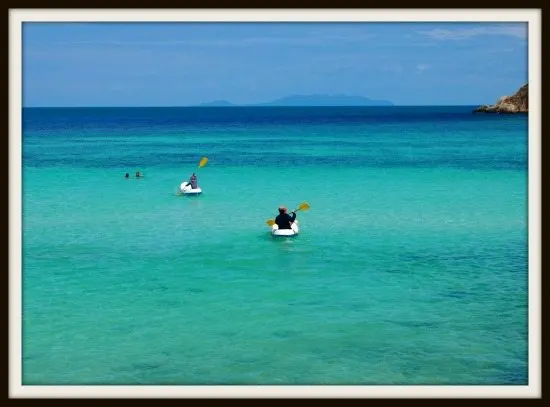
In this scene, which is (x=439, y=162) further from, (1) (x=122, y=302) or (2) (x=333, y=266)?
(1) (x=122, y=302)

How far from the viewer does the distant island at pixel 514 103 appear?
9213cm

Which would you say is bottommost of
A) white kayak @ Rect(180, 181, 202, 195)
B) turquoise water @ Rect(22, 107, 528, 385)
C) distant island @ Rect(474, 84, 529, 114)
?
turquoise water @ Rect(22, 107, 528, 385)

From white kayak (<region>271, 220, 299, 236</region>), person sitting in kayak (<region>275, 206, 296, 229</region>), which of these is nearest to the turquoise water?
white kayak (<region>271, 220, 299, 236</region>)

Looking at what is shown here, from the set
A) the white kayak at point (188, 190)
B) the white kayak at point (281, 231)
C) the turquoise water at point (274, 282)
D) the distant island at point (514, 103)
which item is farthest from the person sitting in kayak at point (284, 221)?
the distant island at point (514, 103)

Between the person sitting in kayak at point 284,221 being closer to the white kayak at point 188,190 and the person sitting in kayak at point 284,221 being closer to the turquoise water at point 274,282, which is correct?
the turquoise water at point 274,282

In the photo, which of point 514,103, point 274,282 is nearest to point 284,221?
point 274,282

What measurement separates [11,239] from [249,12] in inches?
190

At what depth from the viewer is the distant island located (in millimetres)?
92131

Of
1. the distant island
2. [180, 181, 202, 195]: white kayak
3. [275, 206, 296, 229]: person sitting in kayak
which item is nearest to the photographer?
[275, 206, 296, 229]: person sitting in kayak

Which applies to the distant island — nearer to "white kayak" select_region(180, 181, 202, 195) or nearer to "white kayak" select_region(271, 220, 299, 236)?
"white kayak" select_region(180, 181, 202, 195)

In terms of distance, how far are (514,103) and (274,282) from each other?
82.0m

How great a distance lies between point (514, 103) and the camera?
94938mm

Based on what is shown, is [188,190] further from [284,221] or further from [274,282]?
[274,282]

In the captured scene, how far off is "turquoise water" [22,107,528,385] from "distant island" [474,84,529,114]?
56.8 m
